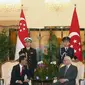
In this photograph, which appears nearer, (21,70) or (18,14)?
(21,70)

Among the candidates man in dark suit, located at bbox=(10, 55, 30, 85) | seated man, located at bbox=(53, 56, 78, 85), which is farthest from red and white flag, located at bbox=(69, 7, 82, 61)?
man in dark suit, located at bbox=(10, 55, 30, 85)

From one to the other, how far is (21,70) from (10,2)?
14.2 feet

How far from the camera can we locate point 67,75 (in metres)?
6.49

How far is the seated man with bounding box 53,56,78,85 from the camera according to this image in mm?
6480

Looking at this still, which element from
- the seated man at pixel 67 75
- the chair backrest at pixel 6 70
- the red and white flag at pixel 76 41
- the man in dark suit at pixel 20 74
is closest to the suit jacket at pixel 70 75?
the seated man at pixel 67 75

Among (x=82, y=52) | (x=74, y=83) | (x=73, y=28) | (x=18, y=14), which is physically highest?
(x=18, y=14)

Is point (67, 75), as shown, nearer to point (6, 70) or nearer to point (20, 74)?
point (20, 74)

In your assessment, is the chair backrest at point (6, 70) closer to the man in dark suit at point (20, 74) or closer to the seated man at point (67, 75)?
the man in dark suit at point (20, 74)

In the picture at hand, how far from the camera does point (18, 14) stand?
1055 cm

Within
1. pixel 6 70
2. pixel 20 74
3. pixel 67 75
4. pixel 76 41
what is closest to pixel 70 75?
pixel 67 75

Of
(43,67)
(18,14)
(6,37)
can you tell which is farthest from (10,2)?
(43,67)

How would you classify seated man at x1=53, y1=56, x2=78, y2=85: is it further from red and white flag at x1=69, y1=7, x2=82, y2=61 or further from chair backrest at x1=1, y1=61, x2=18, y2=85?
red and white flag at x1=69, y1=7, x2=82, y2=61

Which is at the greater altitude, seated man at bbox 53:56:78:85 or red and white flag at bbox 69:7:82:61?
red and white flag at bbox 69:7:82:61

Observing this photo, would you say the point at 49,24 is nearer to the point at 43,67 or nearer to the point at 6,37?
the point at 6,37
